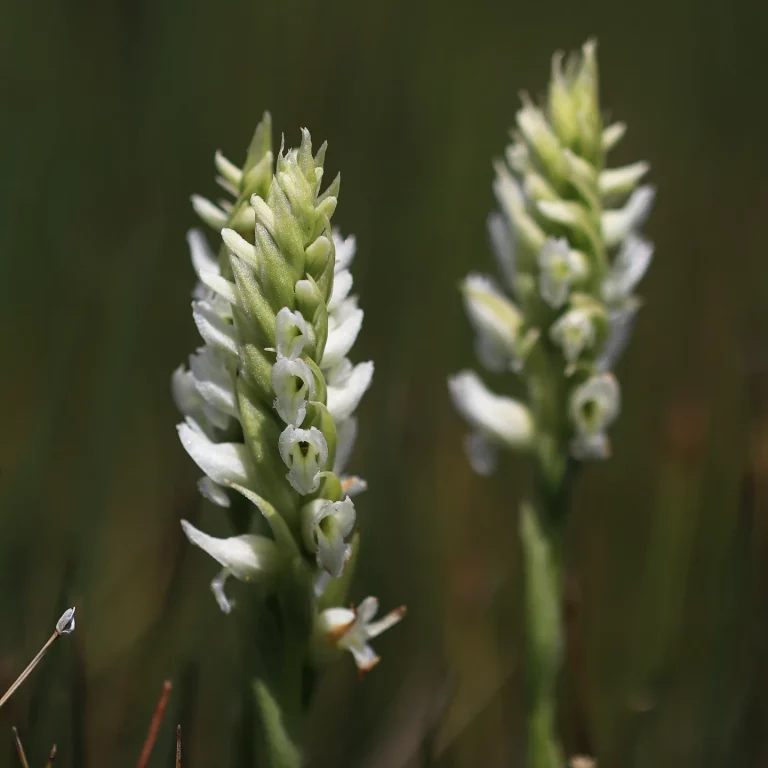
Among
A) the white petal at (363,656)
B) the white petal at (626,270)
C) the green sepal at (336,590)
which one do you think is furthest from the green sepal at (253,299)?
the white petal at (626,270)

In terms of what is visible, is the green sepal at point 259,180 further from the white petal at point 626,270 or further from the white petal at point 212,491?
the white petal at point 626,270

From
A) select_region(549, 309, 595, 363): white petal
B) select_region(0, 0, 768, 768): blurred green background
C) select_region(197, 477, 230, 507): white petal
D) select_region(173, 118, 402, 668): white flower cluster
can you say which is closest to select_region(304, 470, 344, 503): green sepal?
select_region(173, 118, 402, 668): white flower cluster

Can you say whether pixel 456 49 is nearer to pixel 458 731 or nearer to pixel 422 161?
pixel 422 161

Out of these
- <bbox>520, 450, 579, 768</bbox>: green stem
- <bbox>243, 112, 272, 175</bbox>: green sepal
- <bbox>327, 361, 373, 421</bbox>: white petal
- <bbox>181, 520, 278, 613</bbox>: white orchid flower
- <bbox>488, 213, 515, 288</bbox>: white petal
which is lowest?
<bbox>520, 450, 579, 768</bbox>: green stem

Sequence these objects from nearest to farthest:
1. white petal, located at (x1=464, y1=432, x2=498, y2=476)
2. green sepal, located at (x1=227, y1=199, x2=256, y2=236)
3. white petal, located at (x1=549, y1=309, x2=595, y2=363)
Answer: green sepal, located at (x1=227, y1=199, x2=256, y2=236)
white petal, located at (x1=549, y1=309, x2=595, y2=363)
white petal, located at (x1=464, y1=432, x2=498, y2=476)

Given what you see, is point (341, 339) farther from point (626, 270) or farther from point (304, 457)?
point (626, 270)

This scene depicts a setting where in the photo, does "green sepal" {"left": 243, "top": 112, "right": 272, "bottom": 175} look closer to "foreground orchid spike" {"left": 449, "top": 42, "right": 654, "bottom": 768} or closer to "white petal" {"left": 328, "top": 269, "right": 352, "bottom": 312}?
"white petal" {"left": 328, "top": 269, "right": 352, "bottom": 312}

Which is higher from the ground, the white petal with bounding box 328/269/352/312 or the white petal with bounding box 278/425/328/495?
the white petal with bounding box 328/269/352/312

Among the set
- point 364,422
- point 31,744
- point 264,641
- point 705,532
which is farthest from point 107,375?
point 705,532
